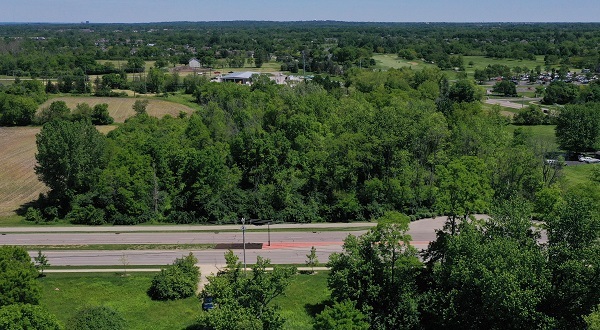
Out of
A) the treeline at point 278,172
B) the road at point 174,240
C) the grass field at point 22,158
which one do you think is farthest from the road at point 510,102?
the road at point 174,240

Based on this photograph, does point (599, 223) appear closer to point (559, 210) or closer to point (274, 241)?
point (559, 210)

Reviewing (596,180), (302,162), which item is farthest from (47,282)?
(596,180)

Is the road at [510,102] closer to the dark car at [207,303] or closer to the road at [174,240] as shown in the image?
the road at [174,240]

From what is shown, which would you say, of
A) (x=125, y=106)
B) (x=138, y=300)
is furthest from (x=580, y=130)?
(x=125, y=106)

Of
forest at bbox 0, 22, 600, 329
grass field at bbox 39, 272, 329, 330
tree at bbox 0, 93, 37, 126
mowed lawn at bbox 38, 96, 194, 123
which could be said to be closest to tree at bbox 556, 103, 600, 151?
forest at bbox 0, 22, 600, 329

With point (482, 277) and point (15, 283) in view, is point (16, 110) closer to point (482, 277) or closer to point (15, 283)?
point (15, 283)
